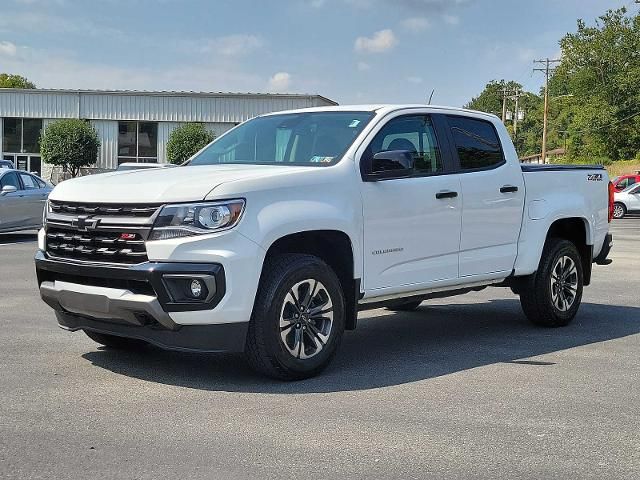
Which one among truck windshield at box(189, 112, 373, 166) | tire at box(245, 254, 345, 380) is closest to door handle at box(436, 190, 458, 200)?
truck windshield at box(189, 112, 373, 166)

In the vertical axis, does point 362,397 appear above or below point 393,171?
below

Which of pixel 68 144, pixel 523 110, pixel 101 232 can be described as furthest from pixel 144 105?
pixel 523 110

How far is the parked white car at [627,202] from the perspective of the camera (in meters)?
35.2

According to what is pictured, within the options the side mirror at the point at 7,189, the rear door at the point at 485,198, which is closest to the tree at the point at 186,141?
the side mirror at the point at 7,189

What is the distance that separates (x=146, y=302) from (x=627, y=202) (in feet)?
108

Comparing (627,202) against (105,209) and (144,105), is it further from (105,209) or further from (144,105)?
(105,209)

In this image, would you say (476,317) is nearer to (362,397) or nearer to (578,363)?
(578,363)

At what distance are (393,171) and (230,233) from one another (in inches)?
60.5

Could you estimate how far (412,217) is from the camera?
6449mm

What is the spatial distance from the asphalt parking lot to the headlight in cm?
102

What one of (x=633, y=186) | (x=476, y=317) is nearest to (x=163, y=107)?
(x=633, y=186)

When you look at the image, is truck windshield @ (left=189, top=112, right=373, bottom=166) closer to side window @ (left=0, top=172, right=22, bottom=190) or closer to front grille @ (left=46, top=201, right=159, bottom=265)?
front grille @ (left=46, top=201, right=159, bottom=265)

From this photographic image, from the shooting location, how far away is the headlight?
527cm

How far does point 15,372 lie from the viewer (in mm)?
5891
